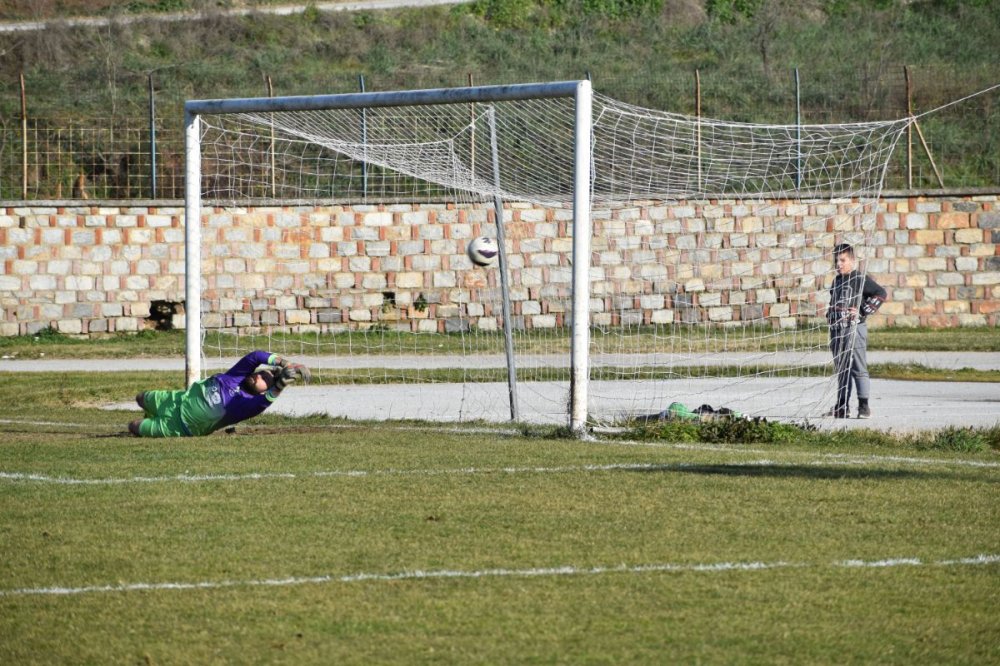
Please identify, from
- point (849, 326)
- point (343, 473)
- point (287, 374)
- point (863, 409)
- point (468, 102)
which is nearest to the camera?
point (343, 473)

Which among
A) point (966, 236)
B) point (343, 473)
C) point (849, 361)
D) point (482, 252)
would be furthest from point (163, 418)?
point (966, 236)

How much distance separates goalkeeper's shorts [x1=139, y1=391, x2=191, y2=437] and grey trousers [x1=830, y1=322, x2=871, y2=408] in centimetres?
624

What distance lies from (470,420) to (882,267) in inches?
542

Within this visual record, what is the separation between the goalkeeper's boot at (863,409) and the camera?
12.6 m

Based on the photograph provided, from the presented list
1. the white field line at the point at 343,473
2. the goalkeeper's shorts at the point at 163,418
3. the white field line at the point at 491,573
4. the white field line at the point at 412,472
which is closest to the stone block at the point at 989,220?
the white field line at the point at 412,472

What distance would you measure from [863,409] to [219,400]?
6126 mm

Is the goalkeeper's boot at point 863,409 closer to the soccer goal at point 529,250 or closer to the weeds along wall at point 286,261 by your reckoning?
the soccer goal at point 529,250

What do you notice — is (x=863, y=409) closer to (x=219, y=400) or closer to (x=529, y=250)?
(x=219, y=400)

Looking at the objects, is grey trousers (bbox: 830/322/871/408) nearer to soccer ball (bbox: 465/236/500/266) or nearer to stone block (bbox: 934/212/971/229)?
soccer ball (bbox: 465/236/500/266)

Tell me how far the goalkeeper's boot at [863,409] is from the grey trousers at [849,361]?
3 centimetres

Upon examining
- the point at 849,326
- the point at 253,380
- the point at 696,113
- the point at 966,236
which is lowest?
the point at 253,380

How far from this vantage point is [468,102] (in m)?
11.7

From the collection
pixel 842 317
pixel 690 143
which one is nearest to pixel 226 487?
pixel 842 317

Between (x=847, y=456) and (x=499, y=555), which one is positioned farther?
(x=847, y=456)
